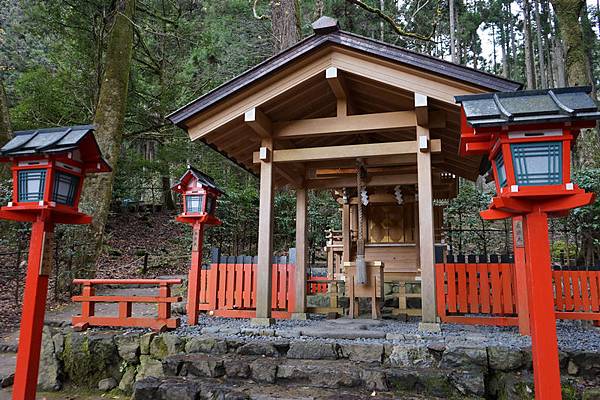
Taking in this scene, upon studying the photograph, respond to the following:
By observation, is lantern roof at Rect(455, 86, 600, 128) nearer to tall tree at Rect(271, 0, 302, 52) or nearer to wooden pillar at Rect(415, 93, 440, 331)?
wooden pillar at Rect(415, 93, 440, 331)

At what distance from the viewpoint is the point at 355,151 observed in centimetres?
609

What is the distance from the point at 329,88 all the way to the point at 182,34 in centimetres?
841

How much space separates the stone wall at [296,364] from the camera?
384 cm

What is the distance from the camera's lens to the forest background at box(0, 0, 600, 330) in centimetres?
981

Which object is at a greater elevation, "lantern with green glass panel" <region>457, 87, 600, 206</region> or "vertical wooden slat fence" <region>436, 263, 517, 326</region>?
"lantern with green glass panel" <region>457, 87, 600, 206</region>

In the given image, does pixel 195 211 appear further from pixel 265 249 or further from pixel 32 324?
pixel 32 324

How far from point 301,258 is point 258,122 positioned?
264cm

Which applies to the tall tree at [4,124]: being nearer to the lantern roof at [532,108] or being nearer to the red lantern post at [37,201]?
the red lantern post at [37,201]

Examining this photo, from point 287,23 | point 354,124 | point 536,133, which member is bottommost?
point 536,133

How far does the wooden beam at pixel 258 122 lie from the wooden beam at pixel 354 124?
38cm

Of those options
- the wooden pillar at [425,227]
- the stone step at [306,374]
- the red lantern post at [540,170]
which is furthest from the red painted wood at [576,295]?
the red lantern post at [540,170]

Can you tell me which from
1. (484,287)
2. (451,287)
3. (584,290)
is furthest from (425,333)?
(584,290)

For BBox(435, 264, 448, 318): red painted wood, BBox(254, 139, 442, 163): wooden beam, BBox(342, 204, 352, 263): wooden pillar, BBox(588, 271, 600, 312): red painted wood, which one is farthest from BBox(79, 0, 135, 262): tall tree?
BBox(588, 271, 600, 312): red painted wood

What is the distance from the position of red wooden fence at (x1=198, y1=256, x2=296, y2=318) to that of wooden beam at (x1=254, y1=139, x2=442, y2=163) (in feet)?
6.18
